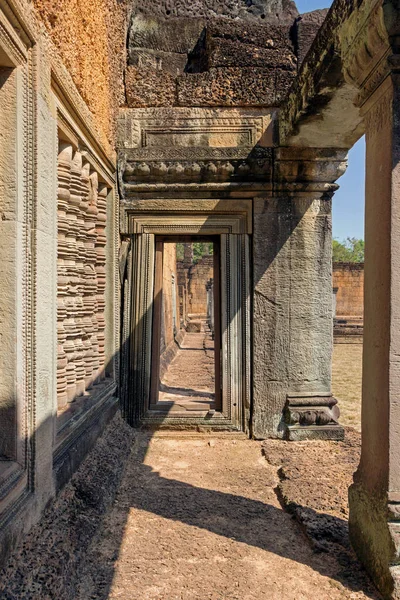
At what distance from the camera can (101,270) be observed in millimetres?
4176

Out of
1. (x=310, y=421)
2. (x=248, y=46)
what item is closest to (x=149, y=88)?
(x=248, y=46)

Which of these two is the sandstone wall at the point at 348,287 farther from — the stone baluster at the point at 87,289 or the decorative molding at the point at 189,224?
the stone baluster at the point at 87,289

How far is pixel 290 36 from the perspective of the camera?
473 centimetres

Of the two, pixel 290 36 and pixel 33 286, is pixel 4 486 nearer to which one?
pixel 33 286

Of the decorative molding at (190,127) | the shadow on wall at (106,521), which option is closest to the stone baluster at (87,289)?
the shadow on wall at (106,521)

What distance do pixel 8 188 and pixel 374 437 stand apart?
2104mm

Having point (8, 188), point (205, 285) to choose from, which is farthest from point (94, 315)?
point (205, 285)

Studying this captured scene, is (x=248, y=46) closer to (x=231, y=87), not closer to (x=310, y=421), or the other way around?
(x=231, y=87)

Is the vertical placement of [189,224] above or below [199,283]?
above

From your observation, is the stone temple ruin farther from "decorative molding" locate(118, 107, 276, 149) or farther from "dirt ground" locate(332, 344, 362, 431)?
"dirt ground" locate(332, 344, 362, 431)

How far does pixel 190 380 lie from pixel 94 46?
5.56 m

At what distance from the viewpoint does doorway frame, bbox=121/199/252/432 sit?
467cm

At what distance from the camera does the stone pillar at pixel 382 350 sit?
2.09m

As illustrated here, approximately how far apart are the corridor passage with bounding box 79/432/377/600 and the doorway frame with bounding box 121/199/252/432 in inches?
32.7
